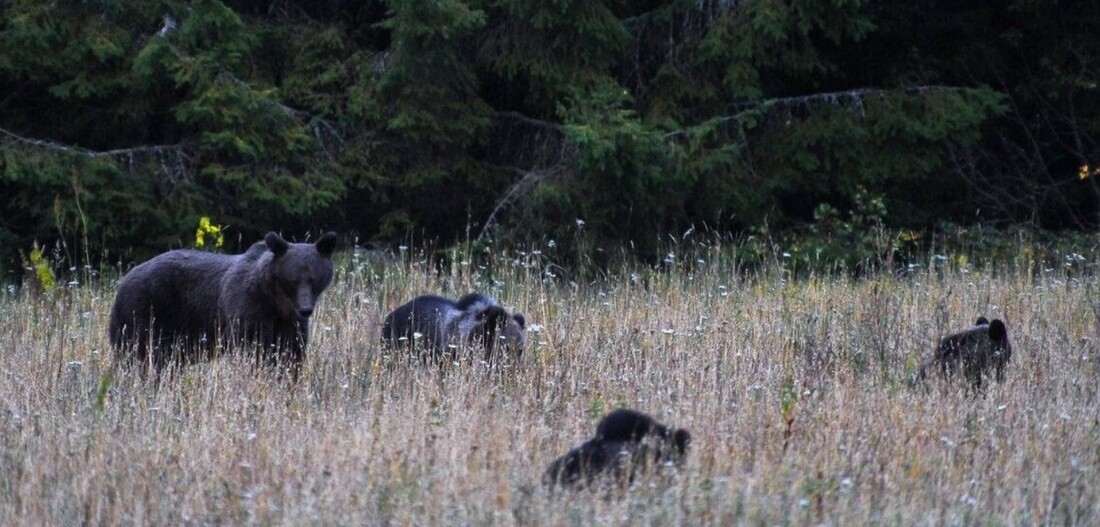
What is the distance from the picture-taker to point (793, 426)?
23.2ft

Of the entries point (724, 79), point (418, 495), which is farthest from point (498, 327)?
point (724, 79)

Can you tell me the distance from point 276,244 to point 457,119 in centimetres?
750

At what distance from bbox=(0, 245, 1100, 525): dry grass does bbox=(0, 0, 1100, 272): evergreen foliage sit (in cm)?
436

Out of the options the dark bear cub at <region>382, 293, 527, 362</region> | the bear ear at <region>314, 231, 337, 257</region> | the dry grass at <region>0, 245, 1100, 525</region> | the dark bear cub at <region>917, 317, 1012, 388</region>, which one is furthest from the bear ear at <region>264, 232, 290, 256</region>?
the dark bear cub at <region>917, 317, 1012, 388</region>

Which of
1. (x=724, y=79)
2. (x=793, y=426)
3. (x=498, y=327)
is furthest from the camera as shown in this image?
(x=724, y=79)

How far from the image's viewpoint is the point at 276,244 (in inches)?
331

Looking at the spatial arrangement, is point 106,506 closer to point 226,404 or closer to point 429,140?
point 226,404

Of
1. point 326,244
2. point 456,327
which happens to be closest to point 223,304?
point 326,244

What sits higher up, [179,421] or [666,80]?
[666,80]

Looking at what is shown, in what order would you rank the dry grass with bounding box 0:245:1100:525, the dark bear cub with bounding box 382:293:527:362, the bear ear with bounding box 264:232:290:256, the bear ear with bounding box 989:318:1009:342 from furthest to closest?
the dark bear cub with bounding box 382:293:527:362, the bear ear with bounding box 989:318:1009:342, the bear ear with bounding box 264:232:290:256, the dry grass with bounding box 0:245:1100:525

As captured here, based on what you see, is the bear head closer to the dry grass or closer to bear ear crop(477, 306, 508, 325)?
the dry grass

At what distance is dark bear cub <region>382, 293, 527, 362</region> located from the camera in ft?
29.3

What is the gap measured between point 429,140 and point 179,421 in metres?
8.89

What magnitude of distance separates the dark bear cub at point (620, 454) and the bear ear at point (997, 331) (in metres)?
3.18
